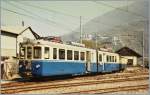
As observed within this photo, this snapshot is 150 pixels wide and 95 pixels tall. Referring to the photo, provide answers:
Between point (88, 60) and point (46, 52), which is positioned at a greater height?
point (46, 52)

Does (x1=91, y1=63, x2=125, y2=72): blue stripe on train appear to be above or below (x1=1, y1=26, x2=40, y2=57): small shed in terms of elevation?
below

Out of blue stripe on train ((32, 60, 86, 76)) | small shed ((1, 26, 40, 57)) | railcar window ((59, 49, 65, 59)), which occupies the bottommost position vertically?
blue stripe on train ((32, 60, 86, 76))

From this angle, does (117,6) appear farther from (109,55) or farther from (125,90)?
(125,90)

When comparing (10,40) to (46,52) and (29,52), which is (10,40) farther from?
(46,52)

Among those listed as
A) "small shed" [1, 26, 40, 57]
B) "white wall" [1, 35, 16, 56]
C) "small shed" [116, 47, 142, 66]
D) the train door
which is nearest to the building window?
the train door

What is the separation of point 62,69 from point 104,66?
7931 millimetres

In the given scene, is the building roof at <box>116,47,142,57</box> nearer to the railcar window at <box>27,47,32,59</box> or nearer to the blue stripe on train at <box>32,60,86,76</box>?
the blue stripe on train at <box>32,60,86,76</box>

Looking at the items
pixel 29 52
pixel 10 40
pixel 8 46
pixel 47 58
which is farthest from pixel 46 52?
pixel 10 40

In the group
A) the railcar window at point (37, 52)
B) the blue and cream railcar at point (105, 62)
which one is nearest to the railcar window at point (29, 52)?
the railcar window at point (37, 52)

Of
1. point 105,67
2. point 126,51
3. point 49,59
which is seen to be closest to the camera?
point 49,59

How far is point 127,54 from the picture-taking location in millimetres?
62000

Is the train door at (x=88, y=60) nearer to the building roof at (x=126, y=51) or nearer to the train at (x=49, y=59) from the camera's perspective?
the train at (x=49, y=59)

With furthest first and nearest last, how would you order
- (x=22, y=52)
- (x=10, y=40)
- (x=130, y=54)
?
1. (x=130, y=54)
2. (x=10, y=40)
3. (x=22, y=52)

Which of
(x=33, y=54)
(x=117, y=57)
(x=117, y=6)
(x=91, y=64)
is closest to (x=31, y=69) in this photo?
(x=33, y=54)
